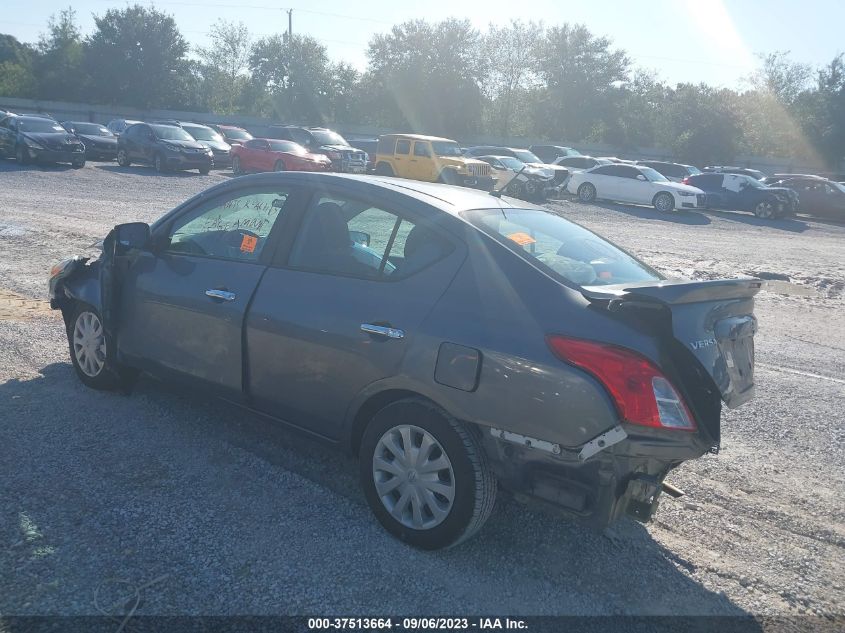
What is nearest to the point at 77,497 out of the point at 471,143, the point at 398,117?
the point at 471,143

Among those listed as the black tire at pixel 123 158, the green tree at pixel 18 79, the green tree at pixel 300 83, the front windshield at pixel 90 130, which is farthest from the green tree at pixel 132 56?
the black tire at pixel 123 158

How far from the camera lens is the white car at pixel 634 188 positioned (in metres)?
26.8

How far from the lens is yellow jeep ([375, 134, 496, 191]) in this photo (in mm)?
25828

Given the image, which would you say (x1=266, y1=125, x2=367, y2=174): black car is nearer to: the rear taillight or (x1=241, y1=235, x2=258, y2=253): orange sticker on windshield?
(x1=241, y1=235, x2=258, y2=253): orange sticker on windshield

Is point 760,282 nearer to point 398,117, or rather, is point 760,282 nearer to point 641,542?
point 641,542

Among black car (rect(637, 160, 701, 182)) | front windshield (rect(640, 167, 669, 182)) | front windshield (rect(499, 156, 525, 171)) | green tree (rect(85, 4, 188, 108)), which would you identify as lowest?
front windshield (rect(499, 156, 525, 171))

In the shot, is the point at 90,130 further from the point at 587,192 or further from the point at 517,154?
the point at 587,192

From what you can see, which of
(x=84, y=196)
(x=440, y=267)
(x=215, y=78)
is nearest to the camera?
(x=440, y=267)

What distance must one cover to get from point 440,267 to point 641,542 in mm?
1734

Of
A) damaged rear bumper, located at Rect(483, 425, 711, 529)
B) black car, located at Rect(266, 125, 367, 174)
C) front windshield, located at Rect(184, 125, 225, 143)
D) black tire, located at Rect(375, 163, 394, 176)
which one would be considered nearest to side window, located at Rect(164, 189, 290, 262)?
damaged rear bumper, located at Rect(483, 425, 711, 529)

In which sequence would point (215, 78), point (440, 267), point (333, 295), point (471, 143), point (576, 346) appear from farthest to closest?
point (215, 78)
point (471, 143)
point (333, 295)
point (440, 267)
point (576, 346)

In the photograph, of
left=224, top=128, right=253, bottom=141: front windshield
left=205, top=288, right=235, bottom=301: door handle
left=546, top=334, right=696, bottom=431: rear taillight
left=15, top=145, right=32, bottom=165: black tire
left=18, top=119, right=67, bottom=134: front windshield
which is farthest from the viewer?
left=224, top=128, right=253, bottom=141: front windshield

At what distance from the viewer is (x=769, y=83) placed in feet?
217

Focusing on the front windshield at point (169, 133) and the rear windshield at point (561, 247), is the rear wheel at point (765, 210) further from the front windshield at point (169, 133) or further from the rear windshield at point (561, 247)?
the rear windshield at point (561, 247)
